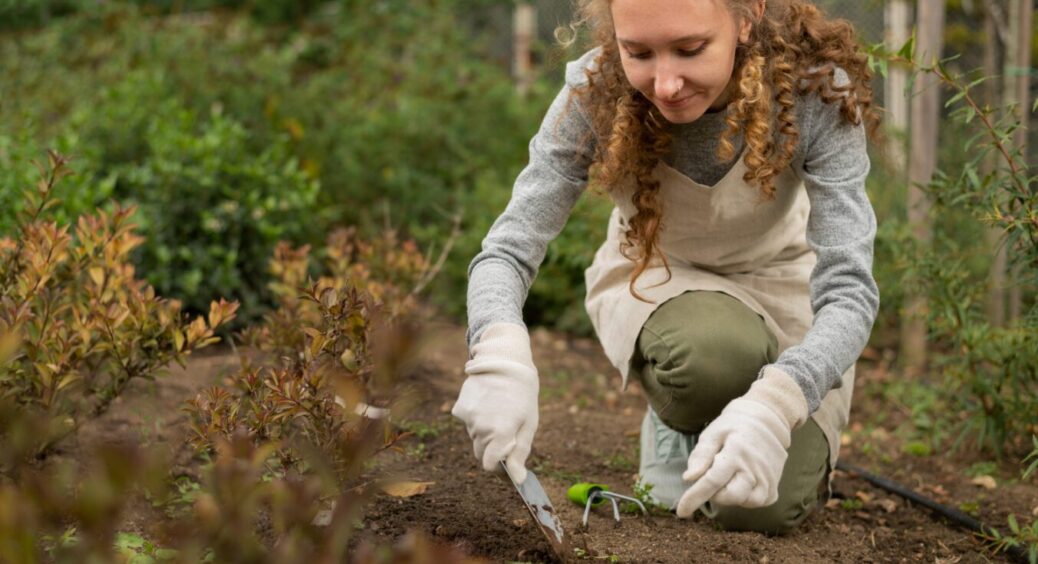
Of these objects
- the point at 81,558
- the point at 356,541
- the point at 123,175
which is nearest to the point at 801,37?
the point at 356,541

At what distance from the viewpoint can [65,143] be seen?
11.0 ft

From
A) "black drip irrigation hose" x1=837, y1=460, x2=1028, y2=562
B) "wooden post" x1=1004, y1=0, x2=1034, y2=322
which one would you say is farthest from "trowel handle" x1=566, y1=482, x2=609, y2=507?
"wooden post" x1=1004, y1=0, x2=1034, y2=322

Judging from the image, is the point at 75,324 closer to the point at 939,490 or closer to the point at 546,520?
the point at 546,520

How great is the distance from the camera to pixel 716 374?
2.22 metres

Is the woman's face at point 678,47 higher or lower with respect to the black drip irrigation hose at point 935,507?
higher

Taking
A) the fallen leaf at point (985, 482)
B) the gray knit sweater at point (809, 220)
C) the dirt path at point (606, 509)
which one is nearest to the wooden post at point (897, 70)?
the dirt path at point (606, 509)

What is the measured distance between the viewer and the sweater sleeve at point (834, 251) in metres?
1.91

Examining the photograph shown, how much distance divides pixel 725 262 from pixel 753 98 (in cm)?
56

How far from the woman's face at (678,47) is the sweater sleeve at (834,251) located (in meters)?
0.26

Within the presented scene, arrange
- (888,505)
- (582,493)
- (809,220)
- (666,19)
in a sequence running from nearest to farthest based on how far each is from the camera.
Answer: (666,19), (809,220), (582,493), (888,505)

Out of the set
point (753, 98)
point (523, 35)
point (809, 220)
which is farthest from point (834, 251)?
point (523, 35)

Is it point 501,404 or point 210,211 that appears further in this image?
point 210,211

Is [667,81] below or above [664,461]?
above

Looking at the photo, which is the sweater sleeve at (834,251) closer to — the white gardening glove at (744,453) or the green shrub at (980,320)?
the white gardening glove at (744,453)
